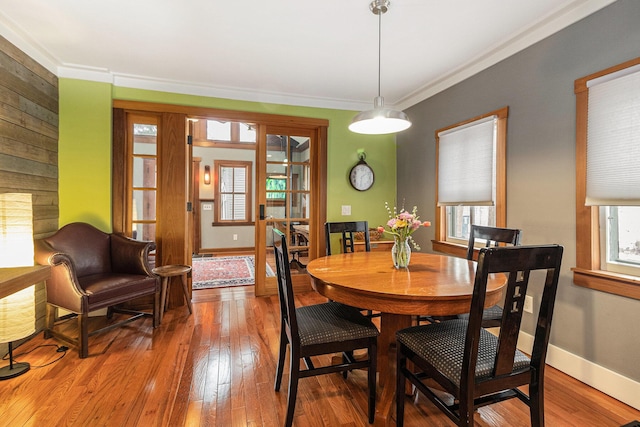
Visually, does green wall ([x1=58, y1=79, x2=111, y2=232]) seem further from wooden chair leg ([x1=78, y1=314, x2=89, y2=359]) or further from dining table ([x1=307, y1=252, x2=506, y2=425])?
dining table ([x1=307, y1=252, x2=506, y2=425])

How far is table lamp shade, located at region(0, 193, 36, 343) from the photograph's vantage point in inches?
77.3

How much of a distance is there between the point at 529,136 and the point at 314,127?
2362 millimetres

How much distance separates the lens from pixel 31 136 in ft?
8.45

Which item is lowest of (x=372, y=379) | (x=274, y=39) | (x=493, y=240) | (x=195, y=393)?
(x=195, y=393)

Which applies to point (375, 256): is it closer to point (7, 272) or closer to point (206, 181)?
point (7, 272)

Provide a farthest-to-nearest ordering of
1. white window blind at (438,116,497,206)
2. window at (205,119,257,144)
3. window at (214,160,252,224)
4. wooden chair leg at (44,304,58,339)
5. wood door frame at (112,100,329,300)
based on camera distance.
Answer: window at (214,160,252,224) → window at (205,119,257,144) → wood door frame at (112,100,329,300) → white window blind at (438,116,497,206) → wooden chair leg at (44,304,58,339)

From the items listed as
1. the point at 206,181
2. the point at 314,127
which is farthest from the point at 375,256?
the point at 206,181

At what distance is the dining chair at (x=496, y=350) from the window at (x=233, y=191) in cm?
592

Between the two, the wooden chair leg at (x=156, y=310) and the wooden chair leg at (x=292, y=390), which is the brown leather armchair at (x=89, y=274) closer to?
the wooden chair leg at (x=156, y=310)

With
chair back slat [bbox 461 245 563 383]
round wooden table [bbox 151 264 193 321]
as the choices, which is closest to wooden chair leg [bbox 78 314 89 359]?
round wooden table [bbox 151 264 193 321]

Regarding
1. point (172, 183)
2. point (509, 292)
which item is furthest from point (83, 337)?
point (509, 292)

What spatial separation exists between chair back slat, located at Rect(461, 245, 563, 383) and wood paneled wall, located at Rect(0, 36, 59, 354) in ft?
10.3

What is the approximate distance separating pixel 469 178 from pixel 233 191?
205 inches

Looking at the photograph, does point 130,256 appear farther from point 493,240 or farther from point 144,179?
point 493,240
